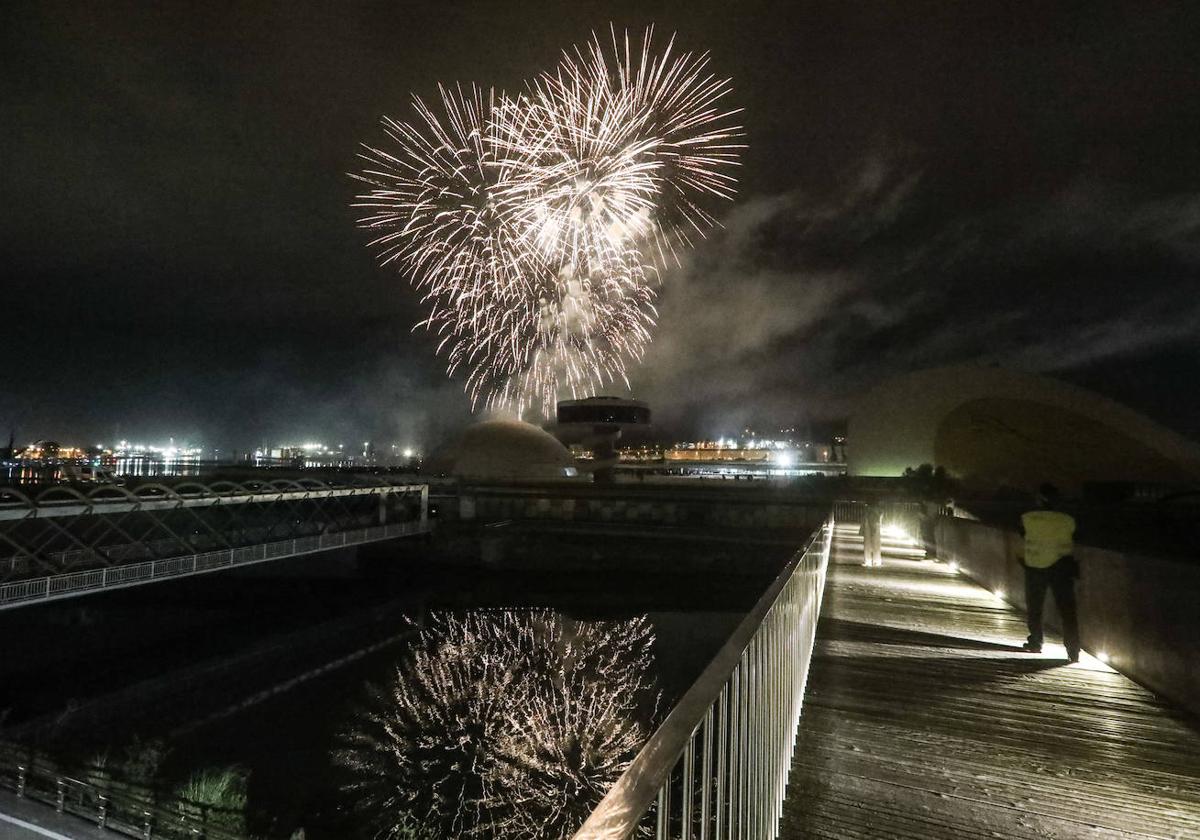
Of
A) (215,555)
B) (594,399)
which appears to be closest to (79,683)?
(215,555)

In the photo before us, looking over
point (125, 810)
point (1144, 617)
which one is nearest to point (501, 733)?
point (125, 810)

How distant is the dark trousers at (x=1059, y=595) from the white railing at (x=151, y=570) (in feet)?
74.1

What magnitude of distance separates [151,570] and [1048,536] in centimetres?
2478

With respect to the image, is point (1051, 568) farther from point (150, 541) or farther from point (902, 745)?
point (150, 541)

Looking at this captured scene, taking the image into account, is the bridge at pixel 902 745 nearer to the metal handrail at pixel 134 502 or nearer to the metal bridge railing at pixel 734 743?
the metal bridge railing at pixel 734 743

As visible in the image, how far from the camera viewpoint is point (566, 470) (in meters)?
75.7

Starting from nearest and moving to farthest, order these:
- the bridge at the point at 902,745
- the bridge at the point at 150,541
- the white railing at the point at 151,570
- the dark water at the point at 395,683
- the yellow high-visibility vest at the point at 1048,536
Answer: the bridge at the point at 902,745
the yellow high-visibility vest at the point at 1048,536
the dark water at the point at 395,683
the white railing at the point at 151,570
the bridge at the point at 150,541

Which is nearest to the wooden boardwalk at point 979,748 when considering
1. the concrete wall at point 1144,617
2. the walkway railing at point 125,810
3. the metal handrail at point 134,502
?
the concrete wall at point 1144,617

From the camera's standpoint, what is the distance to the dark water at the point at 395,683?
13.1m

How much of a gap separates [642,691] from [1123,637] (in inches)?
513

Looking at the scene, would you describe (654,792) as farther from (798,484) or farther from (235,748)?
(798,484)

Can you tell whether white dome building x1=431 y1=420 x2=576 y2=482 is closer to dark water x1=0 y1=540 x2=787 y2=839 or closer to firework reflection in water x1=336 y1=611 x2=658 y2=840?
dark water x1=0 y1=540 x2=787 y2=839

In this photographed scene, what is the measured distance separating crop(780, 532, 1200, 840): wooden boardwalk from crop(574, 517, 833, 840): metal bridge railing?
1.12 feet

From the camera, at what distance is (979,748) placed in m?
4.73
